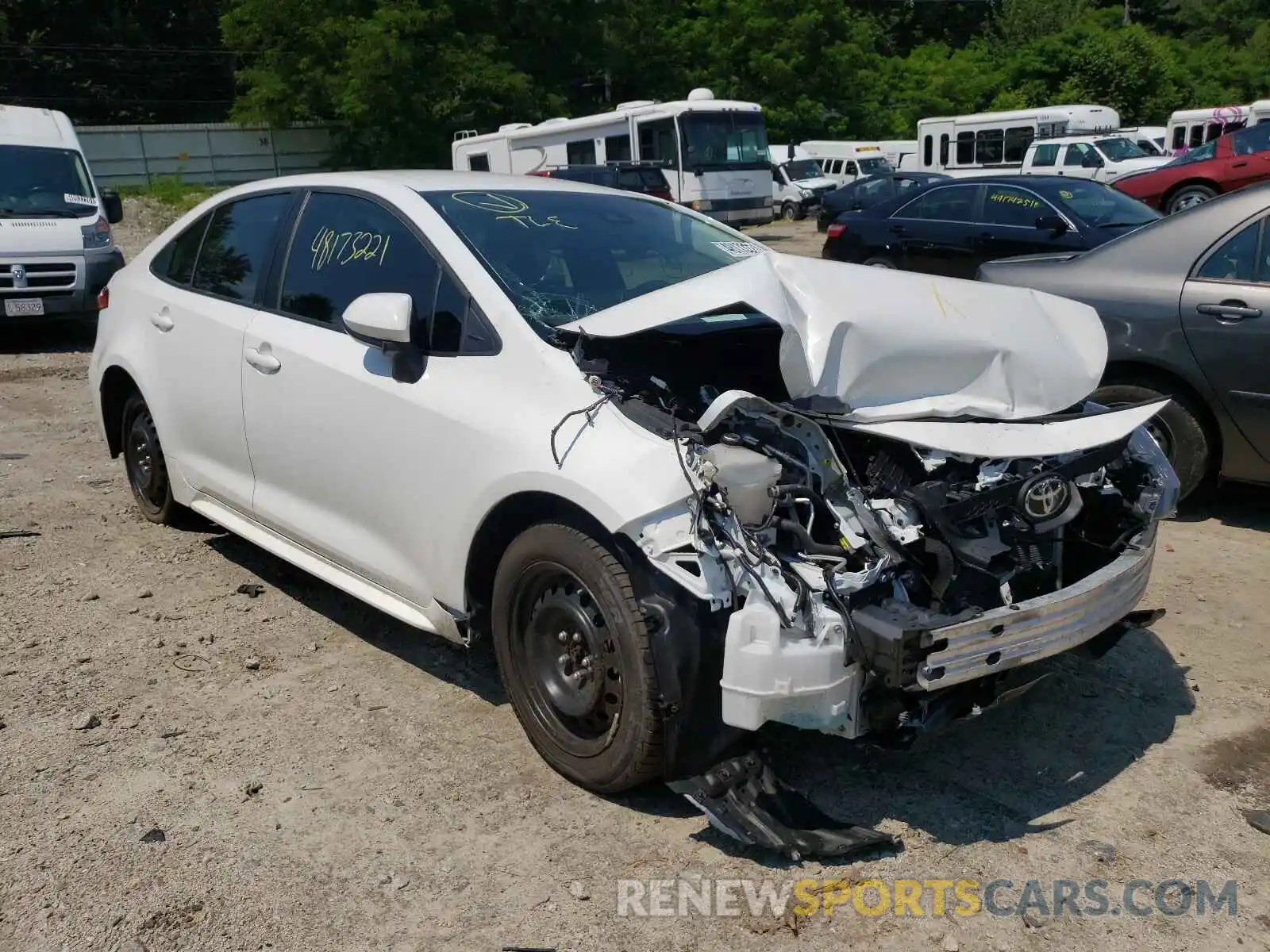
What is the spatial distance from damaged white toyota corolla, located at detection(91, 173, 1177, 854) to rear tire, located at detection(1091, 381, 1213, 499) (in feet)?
5.35

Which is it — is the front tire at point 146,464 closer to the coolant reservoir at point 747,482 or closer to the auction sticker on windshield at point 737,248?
the auction sticker on windshield at point 737,248

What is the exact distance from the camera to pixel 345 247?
4352mm

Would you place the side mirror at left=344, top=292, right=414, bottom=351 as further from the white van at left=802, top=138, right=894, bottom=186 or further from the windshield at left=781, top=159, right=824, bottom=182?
the white van at left=802, top=138, right=894, bottom=186

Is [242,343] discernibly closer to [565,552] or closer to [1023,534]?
[565,552]

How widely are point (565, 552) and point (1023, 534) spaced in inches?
51.3

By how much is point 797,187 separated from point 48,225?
23.9 meters

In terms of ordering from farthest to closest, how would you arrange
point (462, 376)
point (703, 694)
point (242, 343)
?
point (242, 343)
point (462, 376)
point (703, 694)

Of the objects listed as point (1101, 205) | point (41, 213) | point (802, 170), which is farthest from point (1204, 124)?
point (41, 213)

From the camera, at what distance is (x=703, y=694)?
3.12 meters

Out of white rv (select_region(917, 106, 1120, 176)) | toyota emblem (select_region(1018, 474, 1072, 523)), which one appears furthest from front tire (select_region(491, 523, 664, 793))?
white rv (select_region(917, 106, 1120, 176))

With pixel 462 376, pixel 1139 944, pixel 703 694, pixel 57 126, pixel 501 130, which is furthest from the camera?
pixel 501 130

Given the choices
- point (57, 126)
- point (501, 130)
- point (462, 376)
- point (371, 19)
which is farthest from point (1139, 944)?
point (371, 19)

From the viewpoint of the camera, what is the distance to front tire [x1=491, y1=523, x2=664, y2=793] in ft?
10.3

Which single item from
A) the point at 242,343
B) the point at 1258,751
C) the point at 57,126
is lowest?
the point at 1258,751
